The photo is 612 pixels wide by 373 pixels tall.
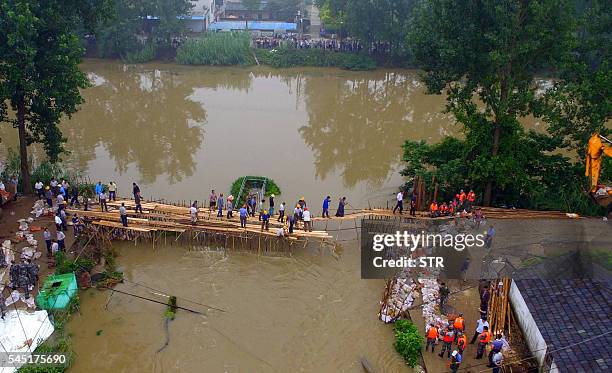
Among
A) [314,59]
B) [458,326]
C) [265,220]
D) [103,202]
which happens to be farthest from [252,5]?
[458,326]

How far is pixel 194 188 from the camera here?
2717cm

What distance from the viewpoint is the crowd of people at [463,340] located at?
15.2 metres

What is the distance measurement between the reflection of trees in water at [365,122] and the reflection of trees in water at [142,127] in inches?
298

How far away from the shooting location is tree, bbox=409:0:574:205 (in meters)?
21.3

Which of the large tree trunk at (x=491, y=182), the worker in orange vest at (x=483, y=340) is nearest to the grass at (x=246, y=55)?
the large tree trunk at (x=491, y=182)

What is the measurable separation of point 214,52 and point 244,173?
24.7 meters

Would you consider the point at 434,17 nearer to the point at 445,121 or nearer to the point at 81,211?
the point at 445,121

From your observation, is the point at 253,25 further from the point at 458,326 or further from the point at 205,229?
the point at 458,326

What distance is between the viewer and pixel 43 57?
2230 cm

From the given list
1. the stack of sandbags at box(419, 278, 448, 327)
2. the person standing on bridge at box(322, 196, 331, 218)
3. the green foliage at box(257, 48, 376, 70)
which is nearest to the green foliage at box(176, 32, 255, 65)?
the green foliage at box(257, 48, 376, 70)

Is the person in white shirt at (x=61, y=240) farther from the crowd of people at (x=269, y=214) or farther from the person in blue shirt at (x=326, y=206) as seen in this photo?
the person in blue shirt at (x=326, y=206)

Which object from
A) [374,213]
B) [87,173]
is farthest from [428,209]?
[87,173]

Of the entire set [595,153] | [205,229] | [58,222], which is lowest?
[205,229]

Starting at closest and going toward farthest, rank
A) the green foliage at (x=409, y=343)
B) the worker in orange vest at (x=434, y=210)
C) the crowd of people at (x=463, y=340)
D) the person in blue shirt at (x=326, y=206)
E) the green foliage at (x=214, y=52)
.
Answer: the crowd of people at (x=463, y=340) < the green foliage at (x=409, y=343) < the worker in orange vest at (x=434, y=210) < the person in blue shirt at (x=326, y=206) < the green foliage at (x=214, y=52)
